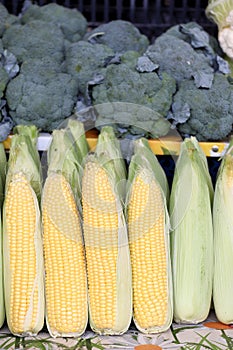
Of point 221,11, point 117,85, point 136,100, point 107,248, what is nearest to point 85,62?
point 117,85

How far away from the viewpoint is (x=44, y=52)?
311cm

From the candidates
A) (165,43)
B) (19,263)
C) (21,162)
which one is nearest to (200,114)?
(165,43)

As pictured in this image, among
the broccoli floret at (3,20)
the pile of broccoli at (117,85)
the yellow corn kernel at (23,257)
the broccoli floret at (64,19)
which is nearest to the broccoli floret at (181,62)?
the pile of broccoli at (117,85)

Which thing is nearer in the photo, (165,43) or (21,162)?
(21,162)

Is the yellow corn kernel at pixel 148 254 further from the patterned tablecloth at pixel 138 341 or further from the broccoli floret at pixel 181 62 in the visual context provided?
the broccoli floret at pixel 181 62

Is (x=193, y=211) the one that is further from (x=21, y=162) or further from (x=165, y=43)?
(x=165, y=43)

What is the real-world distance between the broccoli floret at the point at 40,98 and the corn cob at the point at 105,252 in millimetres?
573

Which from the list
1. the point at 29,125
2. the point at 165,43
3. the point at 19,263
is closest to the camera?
the point at 19,263

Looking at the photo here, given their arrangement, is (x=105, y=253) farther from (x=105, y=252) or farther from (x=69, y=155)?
(x=69, y=155)

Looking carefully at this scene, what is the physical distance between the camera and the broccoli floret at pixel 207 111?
2.90 metres

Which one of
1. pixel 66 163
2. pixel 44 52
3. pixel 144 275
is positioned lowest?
pixel 144 275

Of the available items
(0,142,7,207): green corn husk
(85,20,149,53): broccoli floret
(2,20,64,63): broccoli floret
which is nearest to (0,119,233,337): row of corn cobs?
(0,142,7,207): green corn husk

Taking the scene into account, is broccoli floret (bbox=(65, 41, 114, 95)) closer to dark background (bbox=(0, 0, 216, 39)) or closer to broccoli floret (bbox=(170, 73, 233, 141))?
broccoli floret (bbox=(170, 73, 233, 141))

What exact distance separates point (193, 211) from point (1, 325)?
2.95ft
